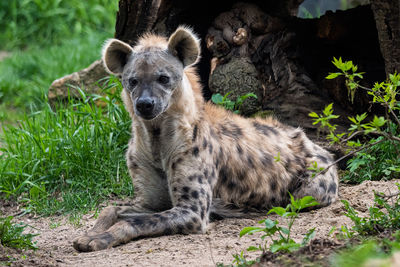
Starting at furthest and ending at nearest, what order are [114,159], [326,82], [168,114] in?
1. [326,82]
2. [114,159]
3. [168,114]

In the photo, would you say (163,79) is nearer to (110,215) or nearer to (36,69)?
(110,215)

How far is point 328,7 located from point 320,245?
120 inches

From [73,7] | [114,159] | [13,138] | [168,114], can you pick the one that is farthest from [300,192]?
[73,7]

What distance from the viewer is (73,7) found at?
10.1 metres

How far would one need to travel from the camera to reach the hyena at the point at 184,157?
3.81 m

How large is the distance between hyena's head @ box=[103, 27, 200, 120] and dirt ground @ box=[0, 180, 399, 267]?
2.88 ft

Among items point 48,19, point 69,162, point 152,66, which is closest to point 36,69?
point 48,19

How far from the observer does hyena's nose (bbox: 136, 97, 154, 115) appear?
3752mm

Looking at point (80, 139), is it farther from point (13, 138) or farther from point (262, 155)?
point (262, 155)

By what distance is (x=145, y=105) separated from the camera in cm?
376

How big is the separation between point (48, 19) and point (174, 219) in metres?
7.25

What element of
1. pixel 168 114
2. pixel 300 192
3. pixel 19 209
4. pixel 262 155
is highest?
pixel 168 114

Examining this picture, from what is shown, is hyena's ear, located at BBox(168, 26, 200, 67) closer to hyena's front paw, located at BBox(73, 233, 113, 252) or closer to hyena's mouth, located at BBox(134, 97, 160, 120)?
hyena's mouth, located at BBox(134, 97, 160, 120)

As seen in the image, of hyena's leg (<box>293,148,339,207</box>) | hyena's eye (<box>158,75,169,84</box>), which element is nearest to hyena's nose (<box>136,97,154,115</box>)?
hyena's eye (<box>158,75,169,84</box>)
